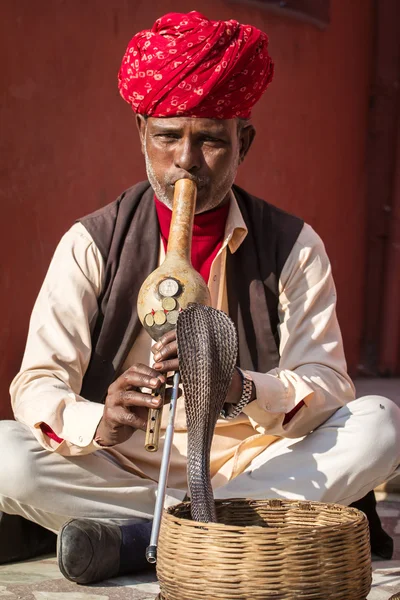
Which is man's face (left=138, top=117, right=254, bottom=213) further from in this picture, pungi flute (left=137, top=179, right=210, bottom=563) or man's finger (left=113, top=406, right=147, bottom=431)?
man's finger (left=113, top=406, right=147, bottom=431)

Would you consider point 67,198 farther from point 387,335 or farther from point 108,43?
point 387,335

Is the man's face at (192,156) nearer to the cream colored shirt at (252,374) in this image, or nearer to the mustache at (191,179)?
the mustache at (191,179)

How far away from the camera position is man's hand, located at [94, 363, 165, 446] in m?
2.95

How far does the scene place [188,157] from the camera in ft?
11.3

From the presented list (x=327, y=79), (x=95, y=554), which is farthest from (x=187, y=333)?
(x=327, y=79)

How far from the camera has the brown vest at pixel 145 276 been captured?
360 centimetres

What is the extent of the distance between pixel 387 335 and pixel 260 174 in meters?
1.31

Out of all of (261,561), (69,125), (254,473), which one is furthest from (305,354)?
(69,125)

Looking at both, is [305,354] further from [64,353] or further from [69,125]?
[69,125]

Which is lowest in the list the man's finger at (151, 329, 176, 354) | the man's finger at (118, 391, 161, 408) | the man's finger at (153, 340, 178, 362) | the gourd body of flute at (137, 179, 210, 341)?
the man's finger at (118, 391, 161, 408)

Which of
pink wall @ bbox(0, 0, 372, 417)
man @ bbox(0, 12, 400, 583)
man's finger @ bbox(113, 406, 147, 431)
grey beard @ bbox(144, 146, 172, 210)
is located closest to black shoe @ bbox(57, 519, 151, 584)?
man @ bbox(0, 12, 400, 583)

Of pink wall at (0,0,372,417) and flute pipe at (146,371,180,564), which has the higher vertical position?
pink wall at (0,0,372,417)

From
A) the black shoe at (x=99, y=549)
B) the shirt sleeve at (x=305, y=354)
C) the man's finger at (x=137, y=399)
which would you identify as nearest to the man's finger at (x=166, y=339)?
the man's finger at (x=137, y=399)

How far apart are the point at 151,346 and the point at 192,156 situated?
57 cm
